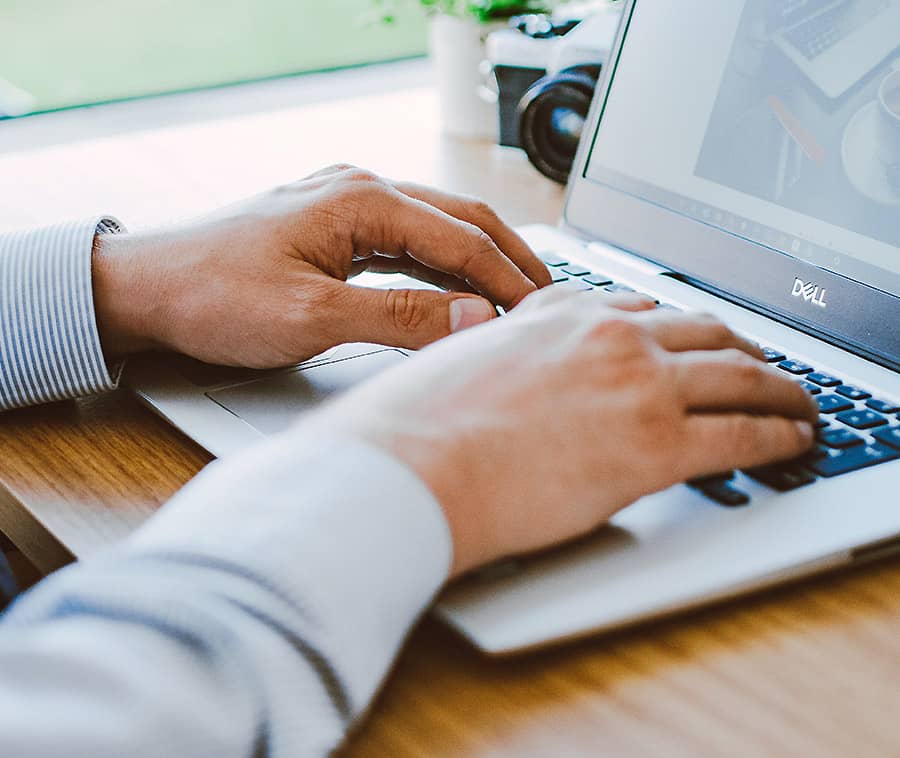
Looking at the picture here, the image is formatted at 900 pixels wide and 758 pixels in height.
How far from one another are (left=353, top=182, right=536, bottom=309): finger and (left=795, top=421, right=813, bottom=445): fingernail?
0.22 meters

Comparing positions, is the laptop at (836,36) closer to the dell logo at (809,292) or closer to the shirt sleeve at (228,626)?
the dell logo at (809,292)

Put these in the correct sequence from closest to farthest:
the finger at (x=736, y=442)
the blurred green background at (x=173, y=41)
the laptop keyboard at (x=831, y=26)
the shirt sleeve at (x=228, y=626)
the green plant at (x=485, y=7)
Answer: the shirt sleeve at (x=228, y=626), the finger at (x=736, y=442), the laptop keyboard at (x=831, y=26), the green plant at (x=485, y=7), the blurred green background at (x=173, y=41)

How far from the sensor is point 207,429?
58 centimetres

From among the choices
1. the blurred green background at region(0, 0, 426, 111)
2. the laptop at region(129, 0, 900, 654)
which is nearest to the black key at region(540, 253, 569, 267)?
the laptop at region(129, 0, 900, 654)

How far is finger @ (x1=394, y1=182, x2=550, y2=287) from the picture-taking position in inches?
28.6

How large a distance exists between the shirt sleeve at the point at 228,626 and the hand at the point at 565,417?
0.03 metres

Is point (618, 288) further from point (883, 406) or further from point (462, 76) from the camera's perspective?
point (462, 76)

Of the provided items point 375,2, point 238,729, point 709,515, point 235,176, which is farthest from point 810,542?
point 375,2

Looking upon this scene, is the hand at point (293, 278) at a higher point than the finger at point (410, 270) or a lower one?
higher

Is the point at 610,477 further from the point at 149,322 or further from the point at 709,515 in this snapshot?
the point at 149,322

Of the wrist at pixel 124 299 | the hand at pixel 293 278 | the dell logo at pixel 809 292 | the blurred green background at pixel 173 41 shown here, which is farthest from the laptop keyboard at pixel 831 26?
the blurred green background at pixel 173 41

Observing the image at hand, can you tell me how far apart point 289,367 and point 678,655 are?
1.11 feet

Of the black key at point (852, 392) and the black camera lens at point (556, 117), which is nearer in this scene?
the black key at point (852, 392)

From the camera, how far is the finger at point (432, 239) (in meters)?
0.67
